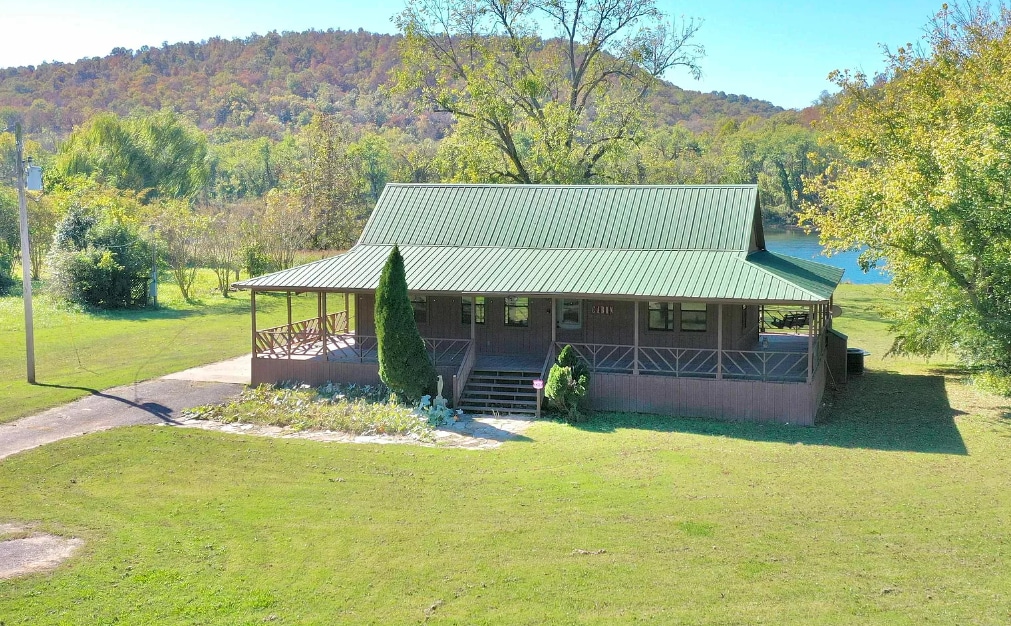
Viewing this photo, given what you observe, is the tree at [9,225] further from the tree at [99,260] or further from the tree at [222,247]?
the tree at [222,247]

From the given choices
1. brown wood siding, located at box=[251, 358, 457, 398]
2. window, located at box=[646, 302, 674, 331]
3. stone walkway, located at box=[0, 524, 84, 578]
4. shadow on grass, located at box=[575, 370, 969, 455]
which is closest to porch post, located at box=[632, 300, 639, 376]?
window, located at box=[646, 302, 674, 331]

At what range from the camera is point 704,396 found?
19.8 m

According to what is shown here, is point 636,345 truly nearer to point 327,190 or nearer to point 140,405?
point 140,405

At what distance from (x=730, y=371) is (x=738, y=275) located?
2.24 metres

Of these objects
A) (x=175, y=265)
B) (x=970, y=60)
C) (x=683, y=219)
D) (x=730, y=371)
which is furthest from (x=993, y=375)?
(x=175, y=265)

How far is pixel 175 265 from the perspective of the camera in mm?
38500

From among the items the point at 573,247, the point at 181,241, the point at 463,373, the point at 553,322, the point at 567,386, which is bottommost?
the point at 567,386

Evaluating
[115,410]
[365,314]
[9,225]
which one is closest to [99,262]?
[9,225]

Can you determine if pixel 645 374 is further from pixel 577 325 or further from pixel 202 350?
pixel 202 350

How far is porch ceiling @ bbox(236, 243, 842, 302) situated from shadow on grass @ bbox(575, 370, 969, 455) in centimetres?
271

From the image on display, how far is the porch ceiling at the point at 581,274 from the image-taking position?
64.0ft

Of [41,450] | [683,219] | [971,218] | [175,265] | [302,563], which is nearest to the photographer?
[302,563]

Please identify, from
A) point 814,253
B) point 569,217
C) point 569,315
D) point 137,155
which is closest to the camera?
point 569,315

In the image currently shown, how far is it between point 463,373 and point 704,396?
540 cm
